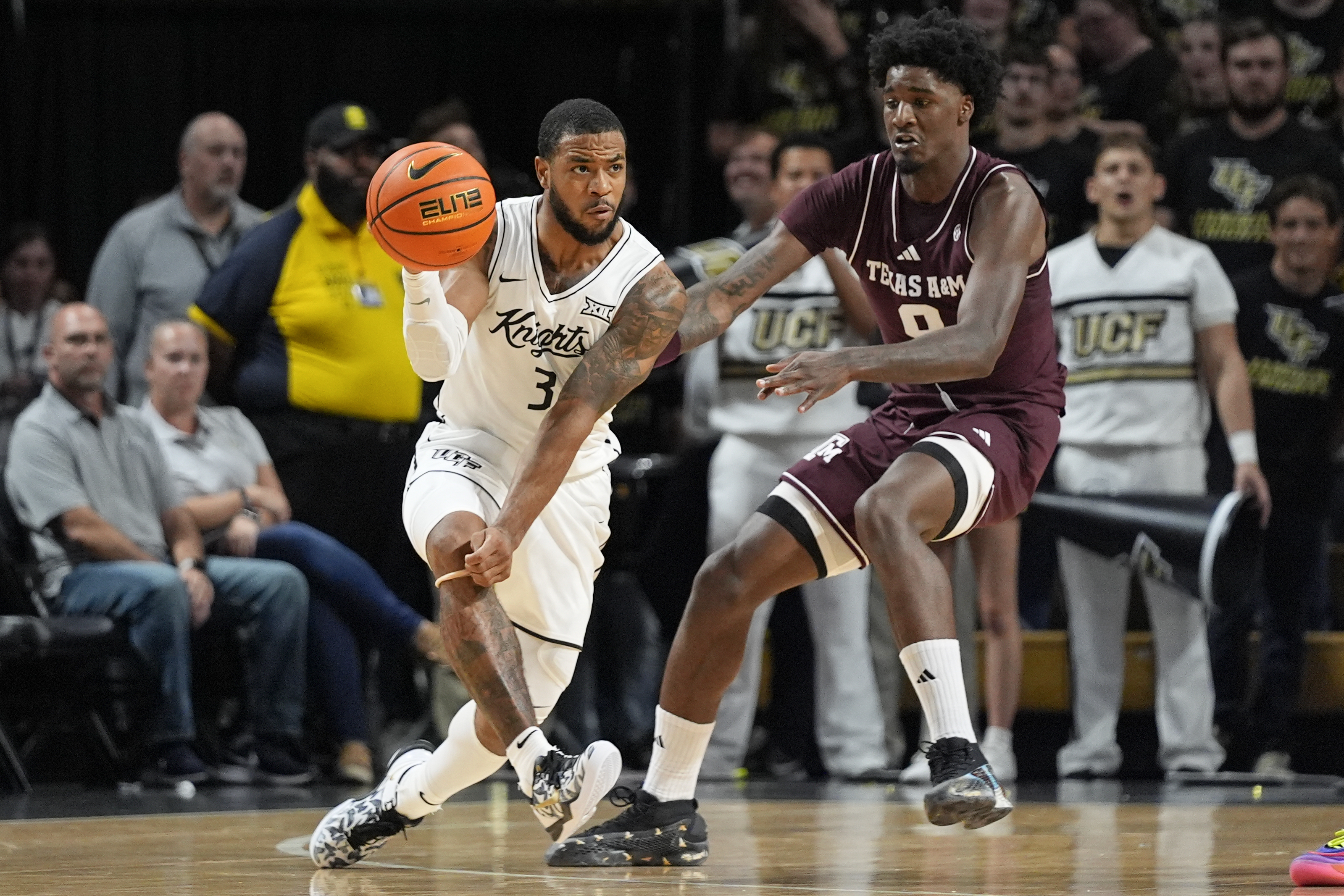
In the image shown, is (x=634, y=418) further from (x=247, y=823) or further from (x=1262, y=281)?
(x=247, y=823)

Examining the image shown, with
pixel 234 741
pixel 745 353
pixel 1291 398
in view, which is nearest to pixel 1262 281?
pixel 1291 398

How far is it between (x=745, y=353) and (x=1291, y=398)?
2.19m

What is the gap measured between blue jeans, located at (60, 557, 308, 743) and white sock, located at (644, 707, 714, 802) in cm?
256

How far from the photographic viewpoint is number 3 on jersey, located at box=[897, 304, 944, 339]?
479 centimetres

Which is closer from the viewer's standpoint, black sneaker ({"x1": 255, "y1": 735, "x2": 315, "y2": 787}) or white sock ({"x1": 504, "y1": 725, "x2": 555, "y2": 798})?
white sock ({"x1": 504, "y1": 725, "x2": 555, "y2": 798})

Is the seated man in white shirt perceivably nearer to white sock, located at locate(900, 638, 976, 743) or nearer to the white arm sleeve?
the white arm sleeve

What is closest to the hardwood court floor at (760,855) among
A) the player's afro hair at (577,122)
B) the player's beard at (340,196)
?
the player's afro hair at (577,122)

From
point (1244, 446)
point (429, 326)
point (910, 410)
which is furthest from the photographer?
point (1244, 446)

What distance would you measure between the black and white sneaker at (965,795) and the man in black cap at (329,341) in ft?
11.2

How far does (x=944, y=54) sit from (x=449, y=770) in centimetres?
212

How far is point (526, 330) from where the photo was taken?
14.7 feet

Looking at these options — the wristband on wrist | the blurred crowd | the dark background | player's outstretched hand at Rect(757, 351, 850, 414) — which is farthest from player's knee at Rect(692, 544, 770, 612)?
the dark background

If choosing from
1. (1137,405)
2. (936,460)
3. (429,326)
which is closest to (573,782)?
(429,326)

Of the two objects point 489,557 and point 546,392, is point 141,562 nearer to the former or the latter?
point 546,392
